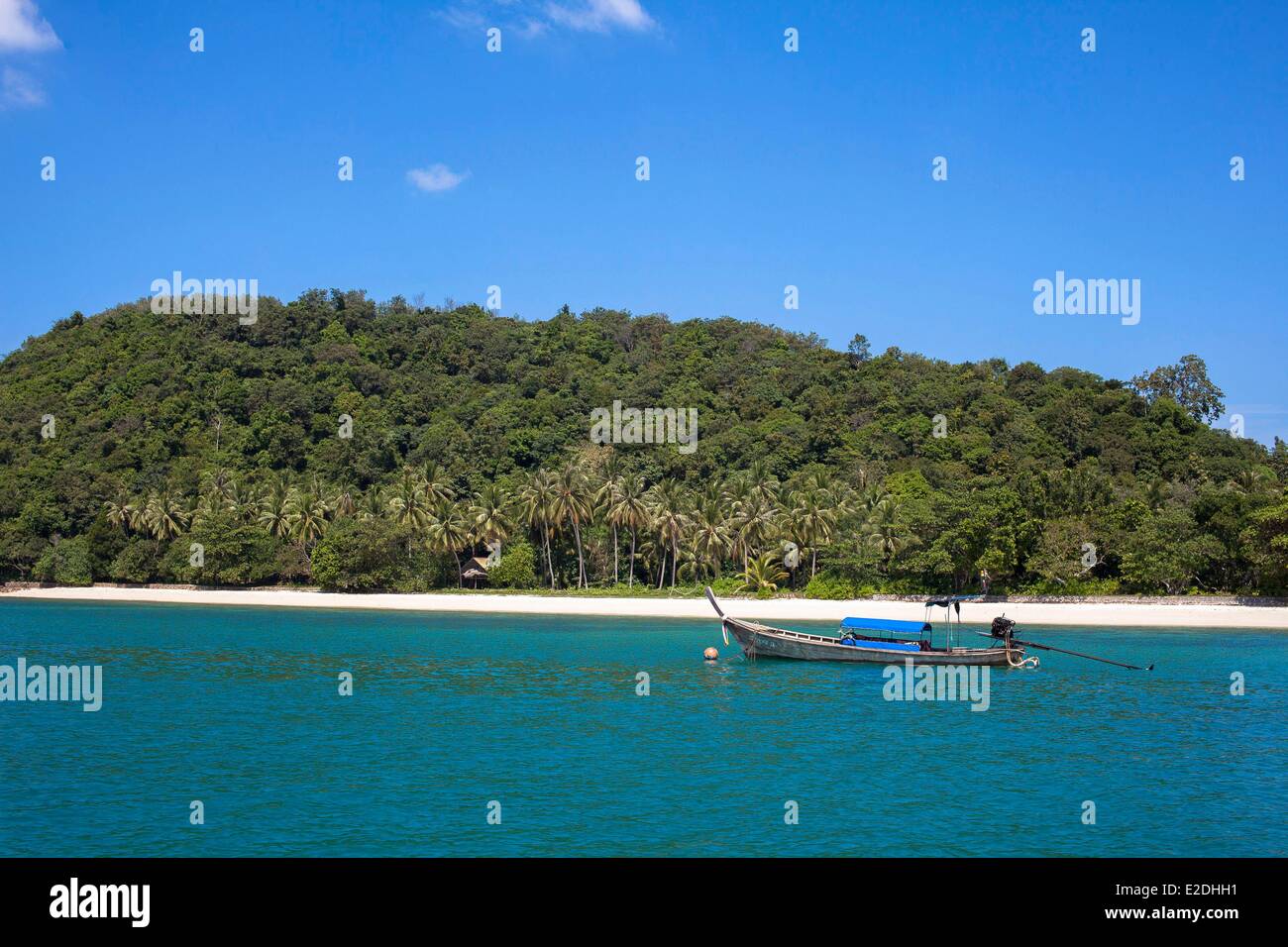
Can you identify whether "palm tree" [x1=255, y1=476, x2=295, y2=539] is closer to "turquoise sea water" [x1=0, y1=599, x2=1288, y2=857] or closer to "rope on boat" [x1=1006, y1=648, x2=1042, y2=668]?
"turquoise sea water" [x1=0, y1=599, x2=1288, y2=857]

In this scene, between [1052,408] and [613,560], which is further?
[1052,408]

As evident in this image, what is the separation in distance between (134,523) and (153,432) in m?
16.5

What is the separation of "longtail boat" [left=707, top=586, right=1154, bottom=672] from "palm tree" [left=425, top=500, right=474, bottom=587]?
33845mm

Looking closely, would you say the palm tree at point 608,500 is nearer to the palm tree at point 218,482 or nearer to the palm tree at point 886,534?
the palm tree at point 886,534

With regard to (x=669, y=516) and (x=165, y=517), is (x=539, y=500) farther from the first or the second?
(x=165, y=517)

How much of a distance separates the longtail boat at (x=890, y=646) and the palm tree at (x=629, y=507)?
99.4 ft

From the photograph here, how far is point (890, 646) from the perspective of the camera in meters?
37.6

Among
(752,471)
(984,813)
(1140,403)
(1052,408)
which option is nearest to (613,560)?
(752,471)

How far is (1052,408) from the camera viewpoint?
3634 inches

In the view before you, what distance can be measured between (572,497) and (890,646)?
3694cm

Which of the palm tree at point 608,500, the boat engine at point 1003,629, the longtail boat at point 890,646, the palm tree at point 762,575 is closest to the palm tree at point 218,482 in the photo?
the palm tree at point 608,500

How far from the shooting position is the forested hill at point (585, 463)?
6044cm
